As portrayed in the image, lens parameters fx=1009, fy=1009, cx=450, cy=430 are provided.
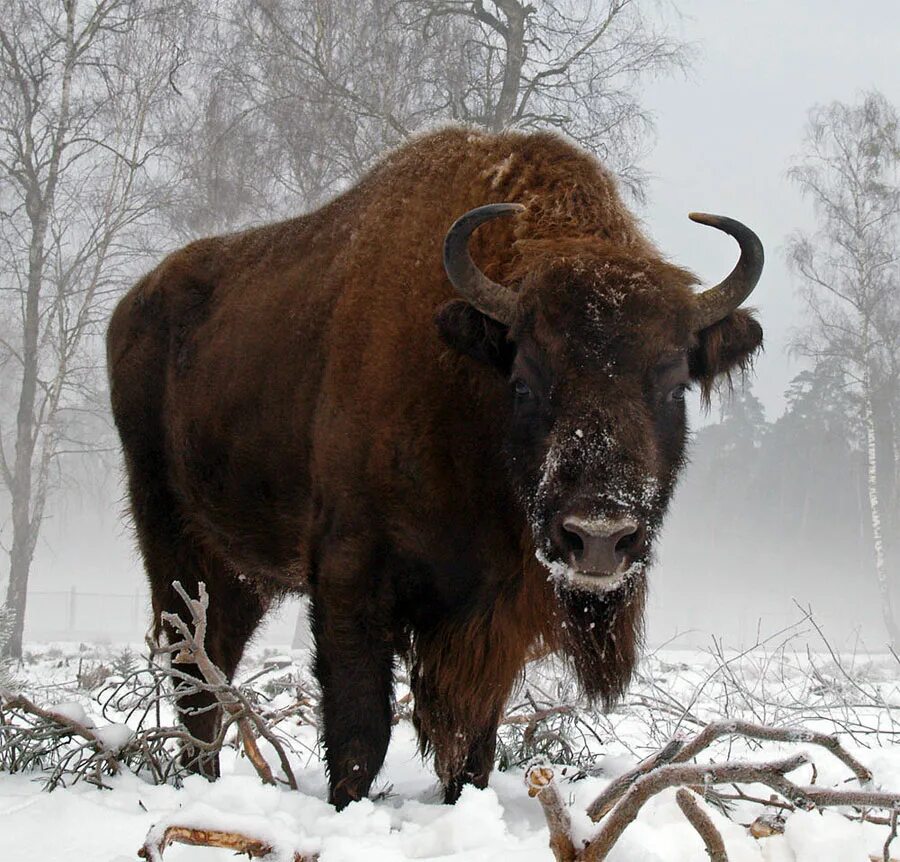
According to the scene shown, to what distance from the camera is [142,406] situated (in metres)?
4.98

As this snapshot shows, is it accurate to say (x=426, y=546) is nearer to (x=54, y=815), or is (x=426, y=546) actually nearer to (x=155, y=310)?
(x=54, y=815)

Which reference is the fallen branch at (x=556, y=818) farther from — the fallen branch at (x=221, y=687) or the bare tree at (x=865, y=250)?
the bare tree at (x=865, y=250)

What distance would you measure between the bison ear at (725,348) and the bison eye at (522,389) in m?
0.61

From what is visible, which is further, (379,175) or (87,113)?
(87,113)

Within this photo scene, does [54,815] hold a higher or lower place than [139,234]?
lower

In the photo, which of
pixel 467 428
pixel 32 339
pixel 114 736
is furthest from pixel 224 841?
pixel 32 339

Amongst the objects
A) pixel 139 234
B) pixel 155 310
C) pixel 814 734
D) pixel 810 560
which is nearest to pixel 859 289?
pixel 139 234

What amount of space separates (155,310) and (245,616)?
160 cm

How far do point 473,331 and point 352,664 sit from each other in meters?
1.12

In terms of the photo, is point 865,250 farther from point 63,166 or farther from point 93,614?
point 93,614

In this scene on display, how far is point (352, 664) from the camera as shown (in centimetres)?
312

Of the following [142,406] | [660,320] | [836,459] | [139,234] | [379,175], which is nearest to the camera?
[660,320]

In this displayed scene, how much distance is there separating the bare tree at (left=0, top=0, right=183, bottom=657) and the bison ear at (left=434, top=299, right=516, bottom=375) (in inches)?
487

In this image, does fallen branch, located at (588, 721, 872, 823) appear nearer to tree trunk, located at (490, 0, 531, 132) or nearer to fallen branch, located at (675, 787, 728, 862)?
fallen branch, located at (675, 787, 728, 862)
